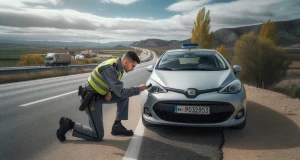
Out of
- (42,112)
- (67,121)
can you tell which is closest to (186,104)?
(67,121)

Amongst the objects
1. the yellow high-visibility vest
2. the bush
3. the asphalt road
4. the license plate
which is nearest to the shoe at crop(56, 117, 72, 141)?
the asphalt road

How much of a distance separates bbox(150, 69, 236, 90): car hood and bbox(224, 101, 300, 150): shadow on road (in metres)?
0.88

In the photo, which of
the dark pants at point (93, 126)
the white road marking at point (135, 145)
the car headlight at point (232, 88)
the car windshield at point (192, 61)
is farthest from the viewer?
the car windshield at point (192, 61)

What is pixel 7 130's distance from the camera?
4504 millimetres

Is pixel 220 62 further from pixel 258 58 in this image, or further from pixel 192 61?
pixel 258 58

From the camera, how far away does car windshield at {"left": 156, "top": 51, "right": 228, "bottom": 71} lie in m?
5.45

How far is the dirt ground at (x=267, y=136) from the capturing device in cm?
341

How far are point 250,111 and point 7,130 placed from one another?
16.4 feet

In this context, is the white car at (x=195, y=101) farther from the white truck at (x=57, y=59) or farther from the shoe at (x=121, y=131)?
the white truck at (x=57, y=59)

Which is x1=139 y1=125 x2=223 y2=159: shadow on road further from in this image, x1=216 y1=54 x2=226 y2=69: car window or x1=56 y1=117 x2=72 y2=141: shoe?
x1=216 y1=54 x2=226 y2=69: car window

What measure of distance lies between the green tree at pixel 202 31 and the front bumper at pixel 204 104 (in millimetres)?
48046

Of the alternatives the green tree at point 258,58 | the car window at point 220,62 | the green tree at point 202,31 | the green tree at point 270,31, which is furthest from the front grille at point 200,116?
the green tree at point 270,31

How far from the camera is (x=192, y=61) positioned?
583 cm

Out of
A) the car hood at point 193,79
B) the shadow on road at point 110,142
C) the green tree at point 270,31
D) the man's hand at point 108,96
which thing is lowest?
the shadow on road at point 110,142
